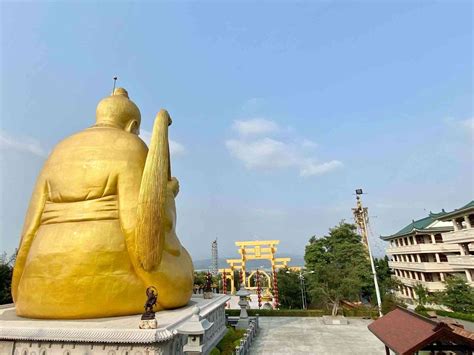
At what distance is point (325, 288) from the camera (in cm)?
2331

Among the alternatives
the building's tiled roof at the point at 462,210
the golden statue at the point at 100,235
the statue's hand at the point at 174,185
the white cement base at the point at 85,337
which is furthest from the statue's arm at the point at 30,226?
the building's tiled roof at the point at 462,210

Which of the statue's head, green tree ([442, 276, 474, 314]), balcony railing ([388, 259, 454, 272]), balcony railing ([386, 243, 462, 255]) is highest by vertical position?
the statue's head

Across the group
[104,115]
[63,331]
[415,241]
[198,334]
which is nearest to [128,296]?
[63,331]

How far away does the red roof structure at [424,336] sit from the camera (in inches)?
261

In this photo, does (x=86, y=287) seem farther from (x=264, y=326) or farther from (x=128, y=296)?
(x=264, y=326)

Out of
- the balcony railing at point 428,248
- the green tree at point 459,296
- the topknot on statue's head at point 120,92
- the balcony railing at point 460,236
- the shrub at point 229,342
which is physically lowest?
the shrub at point 229,342

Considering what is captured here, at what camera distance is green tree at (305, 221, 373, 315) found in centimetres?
2286

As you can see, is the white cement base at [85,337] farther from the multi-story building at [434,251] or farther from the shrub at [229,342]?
the multi-story building at [434,251]

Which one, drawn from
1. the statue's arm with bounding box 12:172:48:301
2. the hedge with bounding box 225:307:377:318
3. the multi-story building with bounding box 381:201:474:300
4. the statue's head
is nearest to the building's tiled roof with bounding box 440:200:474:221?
the multi-story building with bounding box 381:201:474:300

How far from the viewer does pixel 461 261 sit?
27547 mm

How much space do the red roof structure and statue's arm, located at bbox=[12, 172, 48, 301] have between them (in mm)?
12216

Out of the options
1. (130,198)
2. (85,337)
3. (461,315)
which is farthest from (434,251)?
(85,337)

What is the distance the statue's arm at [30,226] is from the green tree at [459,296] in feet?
90.0

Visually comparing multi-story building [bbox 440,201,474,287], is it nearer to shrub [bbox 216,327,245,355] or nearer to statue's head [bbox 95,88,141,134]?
shrub [bbox 216,327,245,355]
